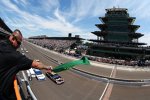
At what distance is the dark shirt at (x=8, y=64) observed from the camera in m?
4.19

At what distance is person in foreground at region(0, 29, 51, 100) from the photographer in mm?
4191

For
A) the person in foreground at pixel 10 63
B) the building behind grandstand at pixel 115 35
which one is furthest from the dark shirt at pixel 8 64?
the building behind grandstand at pixel 115 35

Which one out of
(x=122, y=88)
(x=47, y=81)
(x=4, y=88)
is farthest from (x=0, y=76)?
(x=122, y=88)

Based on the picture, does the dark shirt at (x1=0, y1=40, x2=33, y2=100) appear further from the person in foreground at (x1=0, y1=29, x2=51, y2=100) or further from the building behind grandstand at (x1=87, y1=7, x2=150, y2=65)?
the building behind grandstand at (x1=87, y1=7, x2=150, y2=65)

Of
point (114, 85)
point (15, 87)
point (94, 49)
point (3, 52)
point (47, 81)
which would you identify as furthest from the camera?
point (94, 49)

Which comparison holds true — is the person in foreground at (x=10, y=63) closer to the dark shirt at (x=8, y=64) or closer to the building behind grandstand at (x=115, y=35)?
the dark shirt at (x=8, y=64)

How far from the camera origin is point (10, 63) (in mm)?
4250

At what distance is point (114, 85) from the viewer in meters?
34.2

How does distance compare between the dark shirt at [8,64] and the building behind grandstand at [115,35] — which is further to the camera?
the building behind grandstand at [115,35]

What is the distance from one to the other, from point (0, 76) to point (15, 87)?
0.51 meters

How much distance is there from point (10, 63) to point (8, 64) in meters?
0.04

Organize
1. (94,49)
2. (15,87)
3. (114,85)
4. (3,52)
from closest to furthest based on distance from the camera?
(3,52) < (15,87) < (114,85) < (94,49)

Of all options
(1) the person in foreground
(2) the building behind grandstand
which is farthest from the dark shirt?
(2) the building behind grandstand

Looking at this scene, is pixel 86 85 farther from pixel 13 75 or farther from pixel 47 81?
pixel 13 75
